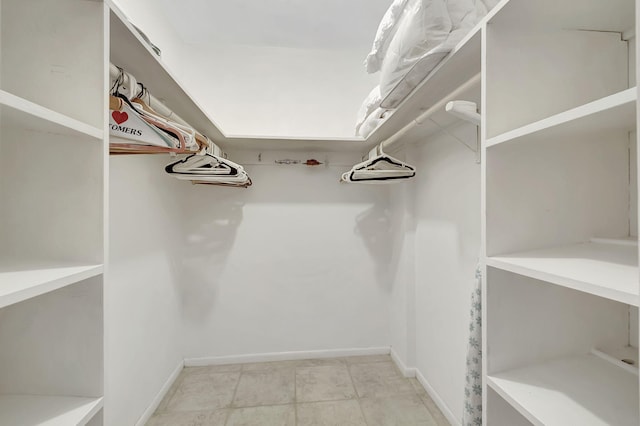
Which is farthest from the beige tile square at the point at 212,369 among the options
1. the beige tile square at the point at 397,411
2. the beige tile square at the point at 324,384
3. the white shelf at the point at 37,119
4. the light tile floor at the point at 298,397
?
the white shelf at the point at 37,119

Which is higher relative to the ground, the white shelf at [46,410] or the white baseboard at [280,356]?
the white shelf at [46,410]

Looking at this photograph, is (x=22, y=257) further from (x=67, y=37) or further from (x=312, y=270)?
(x=312, y=270)

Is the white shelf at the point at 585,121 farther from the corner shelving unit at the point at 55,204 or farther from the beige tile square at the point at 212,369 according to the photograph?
the beige tile square at the point at 212,369

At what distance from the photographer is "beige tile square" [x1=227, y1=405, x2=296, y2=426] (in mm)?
1601

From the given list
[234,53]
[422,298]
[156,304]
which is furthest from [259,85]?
[422,298]

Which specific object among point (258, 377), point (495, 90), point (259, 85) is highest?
point (259, 85)

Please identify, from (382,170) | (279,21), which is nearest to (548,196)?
(382,170)

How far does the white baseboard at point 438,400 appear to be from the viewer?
156 centimetres

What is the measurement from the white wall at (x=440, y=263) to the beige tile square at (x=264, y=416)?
0.99 m

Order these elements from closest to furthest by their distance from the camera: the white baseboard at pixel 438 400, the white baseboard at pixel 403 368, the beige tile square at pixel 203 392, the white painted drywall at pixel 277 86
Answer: the white baseboard at pixel 438 400 → the beige tile square at pixel 203 392 → the white baseboard at pixel 403 368 → the white painted drywall at pixel 277 86

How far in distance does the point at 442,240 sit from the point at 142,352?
6.63 ft

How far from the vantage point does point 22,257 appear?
0.65m

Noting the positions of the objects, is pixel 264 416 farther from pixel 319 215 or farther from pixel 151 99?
pixel 151 99

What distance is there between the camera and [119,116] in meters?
0.84
